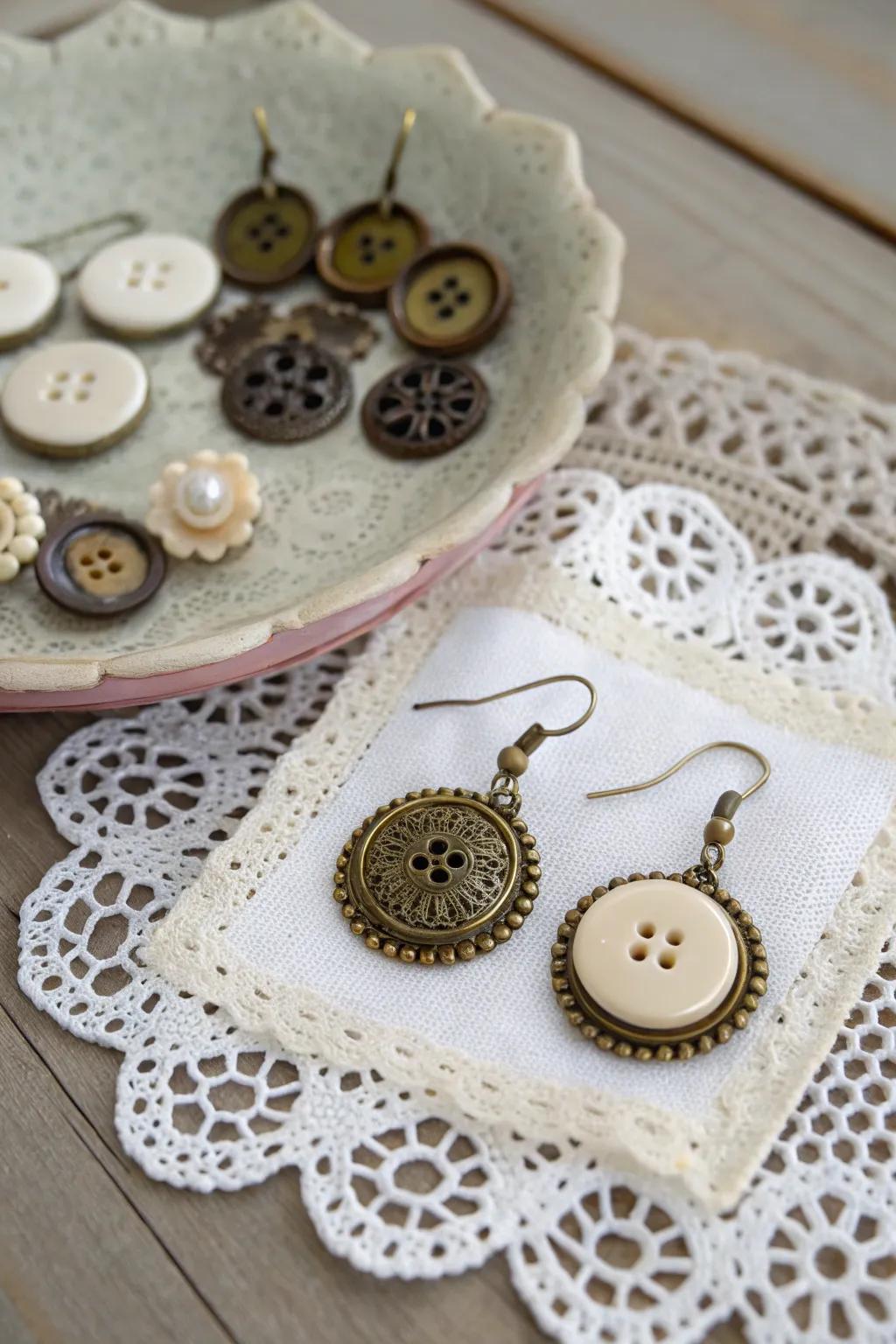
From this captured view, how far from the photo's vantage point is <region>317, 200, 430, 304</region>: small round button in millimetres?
1135

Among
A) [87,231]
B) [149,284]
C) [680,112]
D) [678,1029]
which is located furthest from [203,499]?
A: [680,112]

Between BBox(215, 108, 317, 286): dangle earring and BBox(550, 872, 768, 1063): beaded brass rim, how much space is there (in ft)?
2.19

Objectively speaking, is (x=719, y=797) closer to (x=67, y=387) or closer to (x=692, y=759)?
(x=692, y=759)

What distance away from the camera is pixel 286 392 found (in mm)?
1066

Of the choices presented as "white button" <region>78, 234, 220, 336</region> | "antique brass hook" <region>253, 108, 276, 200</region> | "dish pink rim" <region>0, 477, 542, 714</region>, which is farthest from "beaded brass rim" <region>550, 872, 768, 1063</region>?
"antique brass hook" <region>253, 108, 276, 200</region>

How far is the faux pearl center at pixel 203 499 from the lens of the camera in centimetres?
94

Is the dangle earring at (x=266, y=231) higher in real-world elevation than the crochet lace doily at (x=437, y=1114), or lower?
higher

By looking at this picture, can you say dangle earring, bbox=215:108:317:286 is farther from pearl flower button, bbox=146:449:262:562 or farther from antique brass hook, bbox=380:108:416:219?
pearl flower button, bbox=146:449:262:562

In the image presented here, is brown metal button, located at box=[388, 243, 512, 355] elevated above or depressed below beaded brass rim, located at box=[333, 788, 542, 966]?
above

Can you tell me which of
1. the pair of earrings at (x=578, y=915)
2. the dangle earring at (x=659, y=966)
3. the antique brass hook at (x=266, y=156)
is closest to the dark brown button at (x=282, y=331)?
the antique brass hook at (x=266, y=156)

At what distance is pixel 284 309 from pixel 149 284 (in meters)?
0.12

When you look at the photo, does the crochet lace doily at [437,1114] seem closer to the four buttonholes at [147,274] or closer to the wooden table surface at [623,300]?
the wooden table surface at [623,300]

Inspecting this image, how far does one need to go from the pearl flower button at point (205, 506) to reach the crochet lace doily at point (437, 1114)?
12 centimetres

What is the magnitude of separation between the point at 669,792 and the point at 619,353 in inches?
18.4
